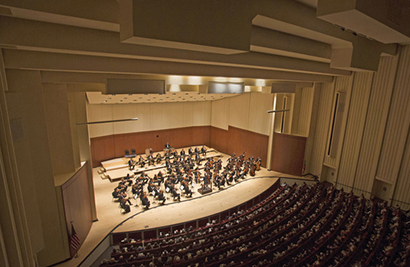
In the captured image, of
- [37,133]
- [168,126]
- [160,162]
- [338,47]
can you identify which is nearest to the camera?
[338,47]

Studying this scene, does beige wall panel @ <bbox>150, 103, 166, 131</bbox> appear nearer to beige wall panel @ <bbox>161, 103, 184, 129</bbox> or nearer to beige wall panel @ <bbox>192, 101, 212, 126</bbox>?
beige wall panel @ <bbox>161, 103, 184, 129</bbox>

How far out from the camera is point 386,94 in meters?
7.16

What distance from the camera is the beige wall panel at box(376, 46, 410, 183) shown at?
6719 mm

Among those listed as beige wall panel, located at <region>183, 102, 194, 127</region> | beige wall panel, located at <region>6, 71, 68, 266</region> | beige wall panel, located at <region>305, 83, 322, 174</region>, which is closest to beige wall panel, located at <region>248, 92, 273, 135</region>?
beige wall panel, located at <region>305, 83, 322, 174</region>

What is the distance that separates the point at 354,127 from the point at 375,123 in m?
0.66

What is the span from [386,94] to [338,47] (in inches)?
198

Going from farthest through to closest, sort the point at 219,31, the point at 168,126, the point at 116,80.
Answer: the point at 168,126 < the point at 116,80 < the point at 219,31

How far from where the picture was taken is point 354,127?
809cm

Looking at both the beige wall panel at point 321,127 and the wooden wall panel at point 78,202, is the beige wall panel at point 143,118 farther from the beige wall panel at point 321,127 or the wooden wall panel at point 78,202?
the beige wall panel at point 321,127

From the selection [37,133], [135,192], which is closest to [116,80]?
[37,133]

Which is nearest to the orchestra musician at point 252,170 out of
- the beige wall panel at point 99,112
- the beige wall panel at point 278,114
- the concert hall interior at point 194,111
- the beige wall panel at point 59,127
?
the concert hall interior at point 194,111

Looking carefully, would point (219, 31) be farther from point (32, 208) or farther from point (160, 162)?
point (160, 162)

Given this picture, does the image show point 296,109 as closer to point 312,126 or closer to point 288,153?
point 312,126

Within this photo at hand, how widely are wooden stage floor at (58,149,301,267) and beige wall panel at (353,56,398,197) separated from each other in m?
3.16
